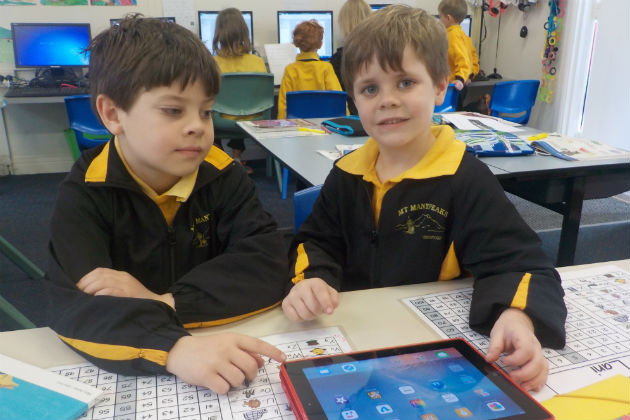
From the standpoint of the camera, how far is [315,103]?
3.08 meters

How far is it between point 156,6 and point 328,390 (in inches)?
176

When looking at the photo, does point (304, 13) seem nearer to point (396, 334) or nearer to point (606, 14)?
point (606, 14)

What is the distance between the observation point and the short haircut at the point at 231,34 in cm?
382

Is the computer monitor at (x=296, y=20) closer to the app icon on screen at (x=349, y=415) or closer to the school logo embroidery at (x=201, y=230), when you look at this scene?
the school logo embroidery at (x=201, y=230)

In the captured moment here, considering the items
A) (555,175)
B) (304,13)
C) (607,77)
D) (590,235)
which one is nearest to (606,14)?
(607,77)

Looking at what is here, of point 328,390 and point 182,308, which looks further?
point 182,308

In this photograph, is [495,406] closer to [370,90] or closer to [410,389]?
[410,389]

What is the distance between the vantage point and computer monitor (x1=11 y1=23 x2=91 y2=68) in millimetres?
3963

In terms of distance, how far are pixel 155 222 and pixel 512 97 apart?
3.57 meters

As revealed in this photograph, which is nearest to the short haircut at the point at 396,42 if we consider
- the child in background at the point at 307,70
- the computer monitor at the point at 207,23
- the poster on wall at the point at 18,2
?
the child in background at the point at 307,70

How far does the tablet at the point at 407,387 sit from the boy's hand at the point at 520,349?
0.12 ft

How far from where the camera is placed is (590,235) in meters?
2.90

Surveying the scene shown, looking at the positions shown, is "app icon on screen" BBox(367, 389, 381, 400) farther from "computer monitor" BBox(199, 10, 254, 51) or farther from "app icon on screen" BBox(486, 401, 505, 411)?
"computer monitor" BBox(199, 10, 254, 51)

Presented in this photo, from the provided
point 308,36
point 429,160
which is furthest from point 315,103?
point 429,160
